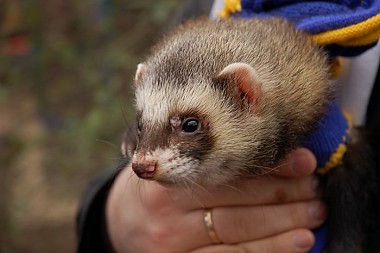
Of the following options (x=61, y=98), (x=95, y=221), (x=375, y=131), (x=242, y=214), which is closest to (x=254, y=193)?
(x=242, y=214)

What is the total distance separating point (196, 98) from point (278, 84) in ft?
0.48

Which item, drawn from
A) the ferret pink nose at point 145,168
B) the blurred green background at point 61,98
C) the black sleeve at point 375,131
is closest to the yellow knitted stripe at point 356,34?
the black sleeve at point 375,131

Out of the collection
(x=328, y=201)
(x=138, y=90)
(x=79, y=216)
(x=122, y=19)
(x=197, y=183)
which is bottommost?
(x=122, y=19)

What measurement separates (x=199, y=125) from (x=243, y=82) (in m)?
0.10

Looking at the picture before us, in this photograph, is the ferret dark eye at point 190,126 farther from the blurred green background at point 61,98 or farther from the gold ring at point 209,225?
the blurred green background at point 61,98

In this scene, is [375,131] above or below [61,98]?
above

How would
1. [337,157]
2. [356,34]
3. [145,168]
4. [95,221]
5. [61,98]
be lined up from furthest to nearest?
[61,98]
[95,221]
[337,157]
[356,34]
[145,168]

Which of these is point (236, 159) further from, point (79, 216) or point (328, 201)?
point (79, 216)

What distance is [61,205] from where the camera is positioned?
293cm

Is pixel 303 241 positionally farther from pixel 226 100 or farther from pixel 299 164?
pixel 226 100

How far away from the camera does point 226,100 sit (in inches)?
40.0

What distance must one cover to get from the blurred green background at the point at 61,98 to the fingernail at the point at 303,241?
4.81ft

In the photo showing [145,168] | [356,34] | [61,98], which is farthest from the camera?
[61,98]

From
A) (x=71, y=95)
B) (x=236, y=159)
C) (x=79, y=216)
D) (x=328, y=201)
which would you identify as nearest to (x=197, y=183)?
(x=236, y=159)
